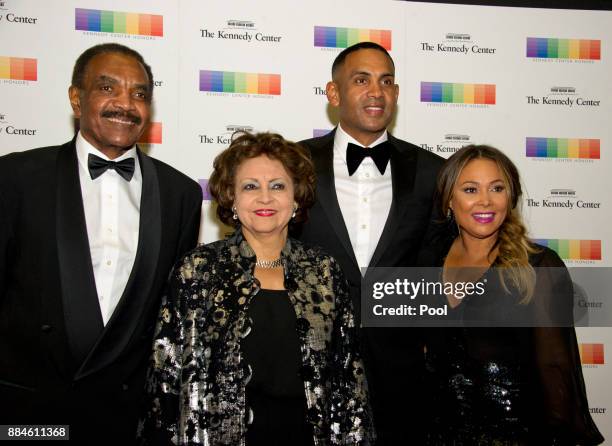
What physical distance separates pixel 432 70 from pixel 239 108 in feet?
4.85

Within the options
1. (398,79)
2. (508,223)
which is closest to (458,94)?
(398,79)

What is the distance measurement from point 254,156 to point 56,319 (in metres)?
1.07

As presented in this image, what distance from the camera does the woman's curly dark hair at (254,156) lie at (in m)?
2.47

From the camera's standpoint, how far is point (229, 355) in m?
2.16

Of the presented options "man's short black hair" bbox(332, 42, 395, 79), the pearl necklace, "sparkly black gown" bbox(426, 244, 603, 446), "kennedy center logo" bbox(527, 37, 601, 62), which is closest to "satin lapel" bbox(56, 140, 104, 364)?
the pearl necklace

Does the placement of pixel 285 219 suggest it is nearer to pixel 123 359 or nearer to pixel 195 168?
pixel 123 359

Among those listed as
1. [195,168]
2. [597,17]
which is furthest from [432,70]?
[195,168]

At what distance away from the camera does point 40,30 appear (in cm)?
398

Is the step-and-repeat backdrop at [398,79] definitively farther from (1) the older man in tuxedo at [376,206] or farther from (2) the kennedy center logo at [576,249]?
(1) the older man in tuxedo at [376,206]

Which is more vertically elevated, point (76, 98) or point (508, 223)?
point (76, 98)

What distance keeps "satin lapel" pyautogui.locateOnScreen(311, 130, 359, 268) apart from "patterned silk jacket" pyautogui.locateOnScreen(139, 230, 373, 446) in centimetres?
52

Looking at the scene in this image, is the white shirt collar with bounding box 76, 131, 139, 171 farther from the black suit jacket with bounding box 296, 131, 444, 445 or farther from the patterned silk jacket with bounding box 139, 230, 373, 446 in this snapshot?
the black suit jacket with bounding box 296, 131, 444, 445

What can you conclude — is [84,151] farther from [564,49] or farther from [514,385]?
[564,49]

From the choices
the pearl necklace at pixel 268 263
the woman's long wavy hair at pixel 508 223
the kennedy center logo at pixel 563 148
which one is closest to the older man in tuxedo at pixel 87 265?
the pearl necklace at pixel 268 263
